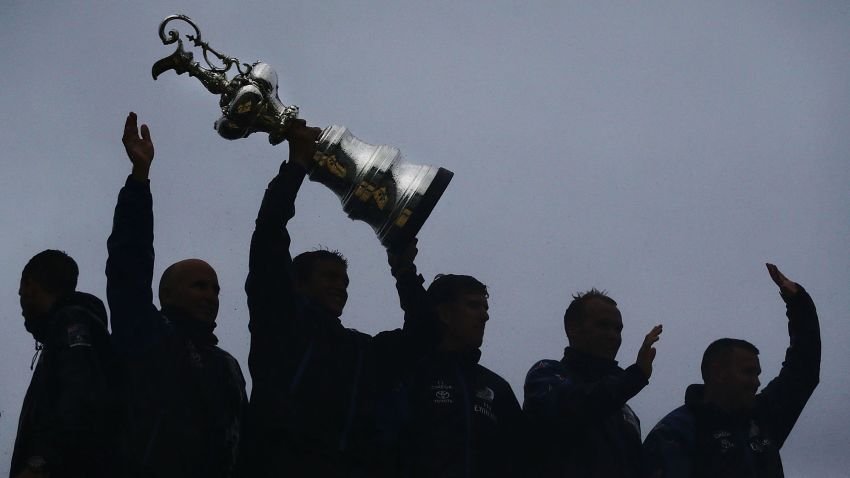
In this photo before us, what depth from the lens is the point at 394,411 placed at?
5305mm

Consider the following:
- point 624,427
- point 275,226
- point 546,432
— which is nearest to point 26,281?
point 275,226

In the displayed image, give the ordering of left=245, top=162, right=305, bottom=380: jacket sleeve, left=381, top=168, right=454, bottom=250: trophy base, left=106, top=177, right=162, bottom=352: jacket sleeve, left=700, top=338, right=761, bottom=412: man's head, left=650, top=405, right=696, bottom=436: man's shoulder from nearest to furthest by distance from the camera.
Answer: left=106, top=177, right=162, bottom=352: jacket sleeve, left=245, top=162, right=305, bottom=380: jacket sleeve, left=381, top=168, right=454, bottom=250: trophy base, left=650, top=405, right=696, bottom=436: man's shoulder, left=700, top=338, right=761, bottom=412: man's head

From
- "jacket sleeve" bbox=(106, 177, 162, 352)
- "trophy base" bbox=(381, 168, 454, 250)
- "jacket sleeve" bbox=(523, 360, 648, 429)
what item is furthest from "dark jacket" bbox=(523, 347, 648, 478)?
"jacket sleeve" bbox=(106, 177, 162, 352)

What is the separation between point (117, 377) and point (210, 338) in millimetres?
580

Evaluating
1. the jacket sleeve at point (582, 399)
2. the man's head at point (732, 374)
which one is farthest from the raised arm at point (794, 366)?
the jacket sleeve at point (582, 399)

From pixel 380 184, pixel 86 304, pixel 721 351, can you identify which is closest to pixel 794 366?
pixel 721 351

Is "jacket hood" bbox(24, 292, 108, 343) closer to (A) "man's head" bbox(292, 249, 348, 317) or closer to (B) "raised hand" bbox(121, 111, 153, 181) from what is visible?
(B) "raised hand" bbox(121, 111, 153, 181)

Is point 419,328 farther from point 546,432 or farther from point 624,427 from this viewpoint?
point 624,427

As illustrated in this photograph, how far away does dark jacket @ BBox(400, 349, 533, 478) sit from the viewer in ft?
17.1

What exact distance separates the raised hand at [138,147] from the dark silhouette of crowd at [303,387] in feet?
0.04

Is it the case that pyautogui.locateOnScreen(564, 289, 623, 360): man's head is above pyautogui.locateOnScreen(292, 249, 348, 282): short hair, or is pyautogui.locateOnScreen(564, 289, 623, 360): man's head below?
above

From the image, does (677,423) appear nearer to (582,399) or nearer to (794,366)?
(582,399)

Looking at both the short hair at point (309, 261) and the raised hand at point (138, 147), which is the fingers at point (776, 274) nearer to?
the short hair at point (309, 261)

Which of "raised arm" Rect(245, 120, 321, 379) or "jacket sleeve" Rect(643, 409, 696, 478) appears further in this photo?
"jacket sleeve" Rect(643, 409, 696, 478)
